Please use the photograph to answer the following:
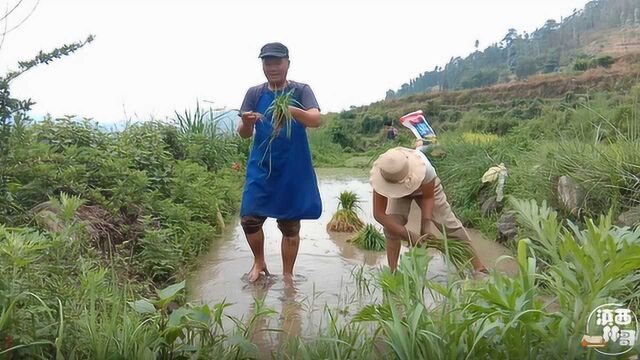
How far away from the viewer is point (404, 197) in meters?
4.08

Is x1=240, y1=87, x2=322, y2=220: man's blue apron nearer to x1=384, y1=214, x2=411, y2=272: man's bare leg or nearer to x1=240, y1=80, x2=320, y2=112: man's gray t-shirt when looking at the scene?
x1=240, y1=80, x2=320, y2=112: man's gray t-shirt

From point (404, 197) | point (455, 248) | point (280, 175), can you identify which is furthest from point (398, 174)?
point (280, 175)

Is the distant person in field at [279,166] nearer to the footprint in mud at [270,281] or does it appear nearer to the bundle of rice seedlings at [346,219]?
the footprint in mud at [270,281]

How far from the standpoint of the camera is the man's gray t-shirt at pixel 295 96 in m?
4.02

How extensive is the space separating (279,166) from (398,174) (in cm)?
84

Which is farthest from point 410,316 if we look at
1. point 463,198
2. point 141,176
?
point 463,198

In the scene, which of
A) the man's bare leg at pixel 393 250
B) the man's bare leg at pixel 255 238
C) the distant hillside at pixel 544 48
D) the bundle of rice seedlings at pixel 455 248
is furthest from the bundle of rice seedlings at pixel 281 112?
the distant hillside at pixel 544 48

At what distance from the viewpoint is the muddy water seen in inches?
132

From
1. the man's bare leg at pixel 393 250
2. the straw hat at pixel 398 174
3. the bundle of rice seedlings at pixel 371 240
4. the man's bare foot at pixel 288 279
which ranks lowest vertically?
the bundle of rice seedlings at pixel 371 240

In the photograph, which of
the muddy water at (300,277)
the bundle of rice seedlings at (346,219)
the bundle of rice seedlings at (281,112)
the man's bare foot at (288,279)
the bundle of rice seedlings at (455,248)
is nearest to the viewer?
the muddy water at (300,277)

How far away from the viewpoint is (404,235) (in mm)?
3904

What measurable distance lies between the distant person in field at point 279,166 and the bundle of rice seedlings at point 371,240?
4.83 feet

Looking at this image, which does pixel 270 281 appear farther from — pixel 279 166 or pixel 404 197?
pixel 404 197

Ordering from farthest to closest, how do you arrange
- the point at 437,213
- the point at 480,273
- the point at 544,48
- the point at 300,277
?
the point at 544,48 → the point at 300,277 → the point at 437,213 → the point at 480,273
